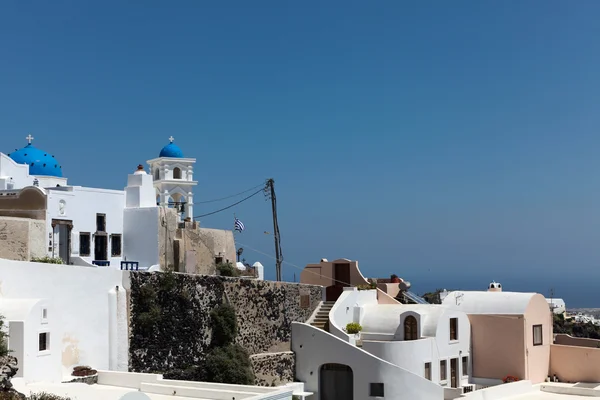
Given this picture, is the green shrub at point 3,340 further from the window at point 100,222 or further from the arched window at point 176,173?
the arched window at point 176,173

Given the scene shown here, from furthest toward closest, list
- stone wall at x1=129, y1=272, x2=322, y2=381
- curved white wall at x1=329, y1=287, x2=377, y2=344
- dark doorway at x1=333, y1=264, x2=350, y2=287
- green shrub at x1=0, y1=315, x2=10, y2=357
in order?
dark doorway at x1=333, y1=264, x2=350, y2=287 < curved white wall at x1=329, y1=287, x2=377, y2=344 < stone wall at x1=129, y1=272, x2=322, y2=381 < green shrub at x1=0, y1=315, x2=10, y2=357

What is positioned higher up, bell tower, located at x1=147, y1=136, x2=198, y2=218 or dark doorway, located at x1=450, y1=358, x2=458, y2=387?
bell tower, located at x1=147, y1=136, x2=198, y2=218

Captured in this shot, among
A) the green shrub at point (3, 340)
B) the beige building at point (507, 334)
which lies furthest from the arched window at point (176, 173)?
the green shrub at point (3, 340)

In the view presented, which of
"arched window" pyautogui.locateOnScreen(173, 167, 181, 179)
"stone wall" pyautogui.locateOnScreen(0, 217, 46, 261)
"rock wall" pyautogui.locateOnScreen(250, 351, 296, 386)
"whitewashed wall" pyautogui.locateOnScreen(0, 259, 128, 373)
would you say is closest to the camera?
"whitewashed wall" pyautogui.locateOnScreen(0, 259, 128, 373)

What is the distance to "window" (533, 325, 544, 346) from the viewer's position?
122 feet

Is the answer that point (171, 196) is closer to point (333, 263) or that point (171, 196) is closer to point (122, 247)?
point (122, 247)

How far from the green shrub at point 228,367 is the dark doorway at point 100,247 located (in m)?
7.13

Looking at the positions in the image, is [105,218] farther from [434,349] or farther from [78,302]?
[434,349]

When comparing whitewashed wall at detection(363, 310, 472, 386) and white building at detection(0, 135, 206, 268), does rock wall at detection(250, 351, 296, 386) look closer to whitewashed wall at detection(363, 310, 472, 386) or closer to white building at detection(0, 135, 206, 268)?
whitewashed wall at detection(363, 310, 472, 386)

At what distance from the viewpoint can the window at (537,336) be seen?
37094 millimetres

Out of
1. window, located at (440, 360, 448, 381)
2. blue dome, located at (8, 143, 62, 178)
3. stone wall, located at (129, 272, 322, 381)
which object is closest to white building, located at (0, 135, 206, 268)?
blue dome, located at (8, 143, 62, 178)

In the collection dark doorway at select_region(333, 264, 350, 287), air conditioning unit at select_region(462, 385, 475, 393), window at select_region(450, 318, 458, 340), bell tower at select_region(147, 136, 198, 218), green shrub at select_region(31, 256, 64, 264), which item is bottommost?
air conditioning unit at select_region(462, 385, 475, 393)

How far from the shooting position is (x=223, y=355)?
2959 centimetres

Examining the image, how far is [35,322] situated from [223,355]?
8.70 meters
